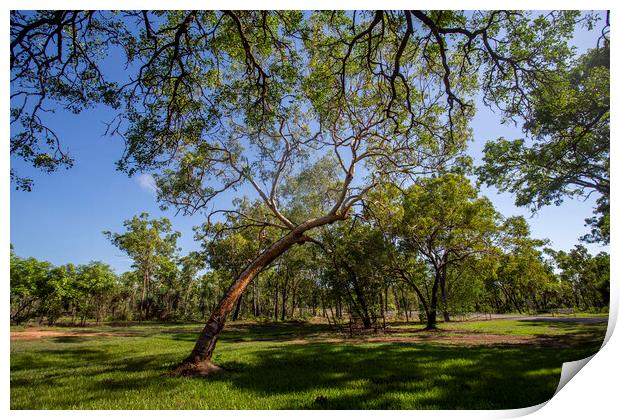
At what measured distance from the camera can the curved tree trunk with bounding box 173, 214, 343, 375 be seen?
6.02m

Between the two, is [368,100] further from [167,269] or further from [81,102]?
[167,269]

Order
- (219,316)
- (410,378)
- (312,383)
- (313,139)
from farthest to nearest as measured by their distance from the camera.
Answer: (313,139), (219,316), (410,378), (312,383)

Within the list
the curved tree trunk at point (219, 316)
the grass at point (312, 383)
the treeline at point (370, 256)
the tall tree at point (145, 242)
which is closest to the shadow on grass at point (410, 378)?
the grass at point (312, 383)

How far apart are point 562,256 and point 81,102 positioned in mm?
31517

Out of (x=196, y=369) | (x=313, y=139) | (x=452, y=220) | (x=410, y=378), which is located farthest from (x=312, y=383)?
(x=452, y=220)

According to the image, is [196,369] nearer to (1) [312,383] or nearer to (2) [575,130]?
(1) [312,383]

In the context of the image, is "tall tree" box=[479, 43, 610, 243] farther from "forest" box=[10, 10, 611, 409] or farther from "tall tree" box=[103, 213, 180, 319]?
"tall tree" box=[103, 213, 180, 319]

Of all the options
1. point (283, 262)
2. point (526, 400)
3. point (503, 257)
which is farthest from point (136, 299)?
point (526, 400)

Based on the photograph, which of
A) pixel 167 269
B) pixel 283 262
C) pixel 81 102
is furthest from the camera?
pixel 167 269

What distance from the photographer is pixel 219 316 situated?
259 inches

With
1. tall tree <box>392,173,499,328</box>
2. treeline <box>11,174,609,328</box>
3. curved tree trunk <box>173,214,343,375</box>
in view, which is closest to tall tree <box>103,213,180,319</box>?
treeline <box>11,174,609,328</box>

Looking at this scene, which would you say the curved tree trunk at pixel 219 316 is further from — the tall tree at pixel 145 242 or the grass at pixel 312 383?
the tall tree at pixel 145 242

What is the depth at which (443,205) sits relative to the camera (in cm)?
1670

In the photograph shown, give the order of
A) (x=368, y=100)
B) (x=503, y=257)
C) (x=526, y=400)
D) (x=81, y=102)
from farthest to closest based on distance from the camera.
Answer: (x=503, y=257) → (x=368, y=100) → (x=81, y=102) → (x=526, y=400)
